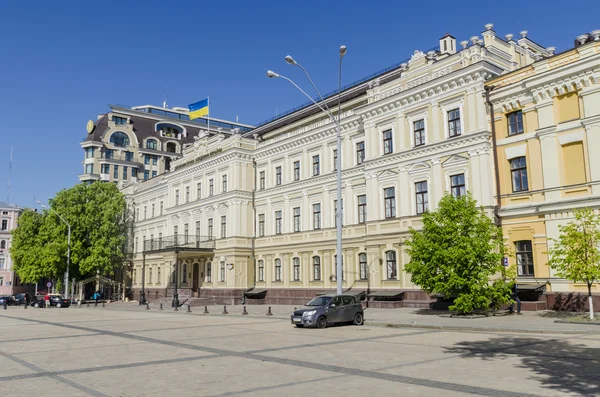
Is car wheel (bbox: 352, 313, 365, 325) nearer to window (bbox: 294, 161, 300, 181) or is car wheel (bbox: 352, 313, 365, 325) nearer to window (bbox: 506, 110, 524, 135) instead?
window (bbox: 506, 110, 524, 135)

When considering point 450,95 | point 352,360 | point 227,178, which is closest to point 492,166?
point 450,95

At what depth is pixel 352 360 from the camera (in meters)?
12.7

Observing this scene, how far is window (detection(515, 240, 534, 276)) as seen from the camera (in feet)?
87.1

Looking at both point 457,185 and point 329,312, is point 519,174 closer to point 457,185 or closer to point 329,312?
point 457,185

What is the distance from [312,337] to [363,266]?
59.1 ft

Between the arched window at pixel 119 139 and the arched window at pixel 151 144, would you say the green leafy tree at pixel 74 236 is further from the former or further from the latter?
the arched window at pixel 151 144

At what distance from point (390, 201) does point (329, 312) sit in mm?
A: 13187

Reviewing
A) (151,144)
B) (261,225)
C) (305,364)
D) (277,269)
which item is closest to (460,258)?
(305,364)

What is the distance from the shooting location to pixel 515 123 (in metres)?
28.0

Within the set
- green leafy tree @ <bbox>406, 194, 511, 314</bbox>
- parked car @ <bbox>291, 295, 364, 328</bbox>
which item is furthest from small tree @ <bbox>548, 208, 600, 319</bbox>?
parked car @ <bbox>291, 295, 364, 328</bbox>

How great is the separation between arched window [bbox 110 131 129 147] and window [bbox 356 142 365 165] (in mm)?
53933

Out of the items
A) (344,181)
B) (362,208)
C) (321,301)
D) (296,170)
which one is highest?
(296,170)

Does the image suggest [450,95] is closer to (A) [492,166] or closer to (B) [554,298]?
(A) [492,166]

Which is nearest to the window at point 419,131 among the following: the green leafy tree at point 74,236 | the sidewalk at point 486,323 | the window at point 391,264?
the window at point 391,264
